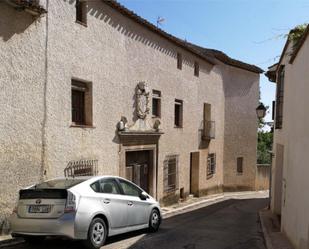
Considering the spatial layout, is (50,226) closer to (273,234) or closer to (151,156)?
(273,234)

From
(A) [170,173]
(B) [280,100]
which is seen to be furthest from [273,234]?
(A) [170,173]

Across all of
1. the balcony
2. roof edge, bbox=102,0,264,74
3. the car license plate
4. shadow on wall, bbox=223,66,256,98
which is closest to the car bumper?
the car license plate

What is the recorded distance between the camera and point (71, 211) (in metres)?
7.64

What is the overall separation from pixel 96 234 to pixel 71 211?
0.81 m

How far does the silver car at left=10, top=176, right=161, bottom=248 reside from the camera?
25.0ft

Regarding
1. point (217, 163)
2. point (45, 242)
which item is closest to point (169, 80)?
point (217, 163)

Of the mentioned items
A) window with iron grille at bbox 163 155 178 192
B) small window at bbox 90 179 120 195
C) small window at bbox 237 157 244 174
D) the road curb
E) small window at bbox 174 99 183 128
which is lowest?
small window at bbox 237 157 244 174

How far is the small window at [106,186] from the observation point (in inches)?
338

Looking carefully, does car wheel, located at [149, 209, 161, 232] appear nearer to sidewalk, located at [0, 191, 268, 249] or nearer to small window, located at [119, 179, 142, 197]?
small window, located at [119, 179, 142, 197]

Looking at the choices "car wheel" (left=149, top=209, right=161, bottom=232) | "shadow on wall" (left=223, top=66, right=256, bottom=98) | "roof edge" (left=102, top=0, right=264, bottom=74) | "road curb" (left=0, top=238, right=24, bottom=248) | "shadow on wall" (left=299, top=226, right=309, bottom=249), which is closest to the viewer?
"shadow on wall" (left=299, top=226, right=309, bottom=249)

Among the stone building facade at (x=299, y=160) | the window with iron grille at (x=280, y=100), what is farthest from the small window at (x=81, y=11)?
the window with iron grille at (x=280, y=100)

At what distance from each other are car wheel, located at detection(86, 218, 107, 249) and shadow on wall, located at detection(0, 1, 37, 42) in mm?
4464

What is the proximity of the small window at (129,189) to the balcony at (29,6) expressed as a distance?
14.5ft

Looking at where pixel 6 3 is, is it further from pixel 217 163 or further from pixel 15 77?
pixel 217 163
